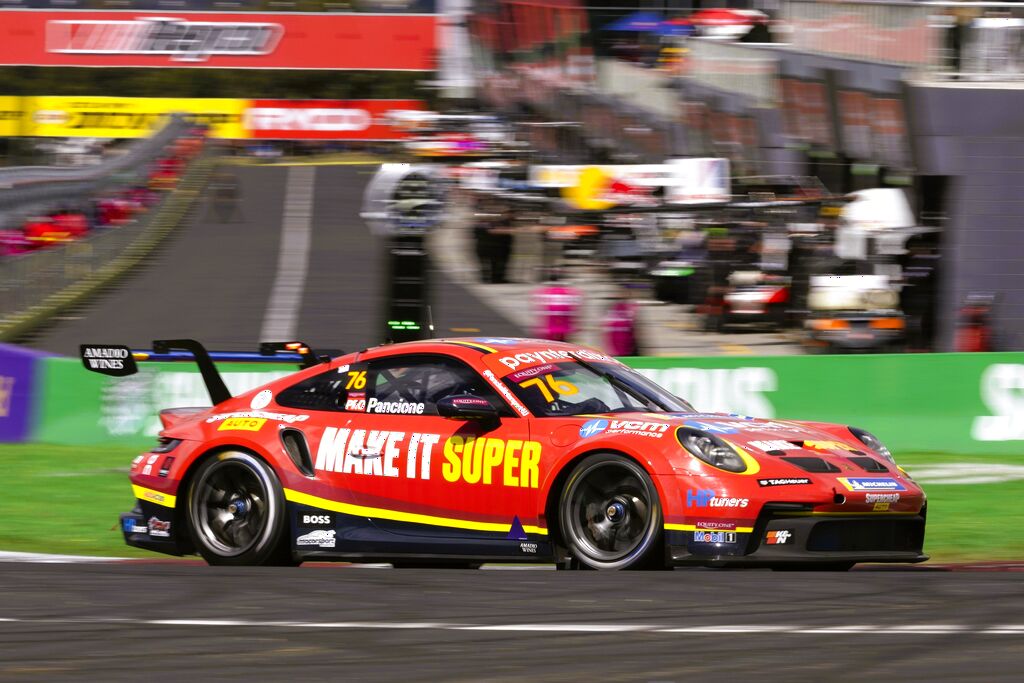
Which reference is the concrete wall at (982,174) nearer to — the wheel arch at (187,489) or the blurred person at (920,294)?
the blurred person at (920,294)

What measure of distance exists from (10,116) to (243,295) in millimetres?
33852

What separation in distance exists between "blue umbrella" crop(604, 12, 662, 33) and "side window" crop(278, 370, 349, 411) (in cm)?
2583

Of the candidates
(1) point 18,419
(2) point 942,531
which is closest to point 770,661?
(2) point 942,531

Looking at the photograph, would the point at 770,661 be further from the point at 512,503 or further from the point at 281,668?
the point at 512,503

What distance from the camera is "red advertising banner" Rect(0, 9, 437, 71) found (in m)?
60.0

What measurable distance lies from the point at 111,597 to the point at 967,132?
48.7 feet

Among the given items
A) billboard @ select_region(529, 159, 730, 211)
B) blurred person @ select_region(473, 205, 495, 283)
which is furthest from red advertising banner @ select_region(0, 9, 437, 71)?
blurred person @ select_region(473, 205, 495, 283)

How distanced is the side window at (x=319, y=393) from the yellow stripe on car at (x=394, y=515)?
51 cm

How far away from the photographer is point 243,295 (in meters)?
26.8

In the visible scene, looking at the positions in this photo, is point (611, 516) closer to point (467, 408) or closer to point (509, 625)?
point (467, 408)

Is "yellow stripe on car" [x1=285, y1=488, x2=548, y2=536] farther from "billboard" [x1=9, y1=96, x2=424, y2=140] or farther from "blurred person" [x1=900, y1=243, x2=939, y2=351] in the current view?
"billboard" [x1=9, y1=96, x2=424, y2=140]

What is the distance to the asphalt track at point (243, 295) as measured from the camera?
73.7 ft

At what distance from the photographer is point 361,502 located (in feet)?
26.0

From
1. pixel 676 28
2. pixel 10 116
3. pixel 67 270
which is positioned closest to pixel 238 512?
pixel 67 270
